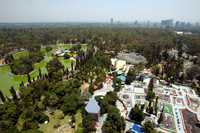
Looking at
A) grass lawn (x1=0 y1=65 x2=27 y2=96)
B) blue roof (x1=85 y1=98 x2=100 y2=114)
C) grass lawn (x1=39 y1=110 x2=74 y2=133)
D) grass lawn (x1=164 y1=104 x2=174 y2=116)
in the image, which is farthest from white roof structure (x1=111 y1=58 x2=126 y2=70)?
grass lawn (x1=0 y1=65 x2=27 y2=96)

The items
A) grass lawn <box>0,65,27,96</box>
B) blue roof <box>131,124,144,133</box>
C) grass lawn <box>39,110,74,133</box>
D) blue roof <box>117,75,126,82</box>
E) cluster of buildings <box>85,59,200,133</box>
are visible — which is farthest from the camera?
blue roof <box>117,75,126,82</box>

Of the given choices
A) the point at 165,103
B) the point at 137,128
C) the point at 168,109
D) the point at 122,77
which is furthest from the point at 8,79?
the point at 168,109

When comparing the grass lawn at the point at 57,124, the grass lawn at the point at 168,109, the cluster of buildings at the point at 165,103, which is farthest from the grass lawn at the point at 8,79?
the grass lawn at the point at 168,109

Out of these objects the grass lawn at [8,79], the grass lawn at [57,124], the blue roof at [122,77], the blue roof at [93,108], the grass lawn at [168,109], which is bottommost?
the grass lawn at [168,109]

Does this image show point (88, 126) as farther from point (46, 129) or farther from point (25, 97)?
point (25, 97)

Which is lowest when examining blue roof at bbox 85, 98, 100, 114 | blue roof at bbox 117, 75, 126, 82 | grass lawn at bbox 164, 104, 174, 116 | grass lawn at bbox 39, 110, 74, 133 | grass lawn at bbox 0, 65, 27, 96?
grass lawn at bbox 164, 104, 174, 116

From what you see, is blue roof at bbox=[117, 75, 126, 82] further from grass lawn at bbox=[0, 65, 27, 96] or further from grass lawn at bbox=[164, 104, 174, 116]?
grass lawn at bbox=[0, 65, 27, 96]

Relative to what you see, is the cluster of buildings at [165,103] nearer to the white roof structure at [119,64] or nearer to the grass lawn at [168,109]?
the grass lawn at [168,109]

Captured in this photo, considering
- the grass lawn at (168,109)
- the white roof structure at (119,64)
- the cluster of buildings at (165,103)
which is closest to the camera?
the cluster of buildings at (165,103)

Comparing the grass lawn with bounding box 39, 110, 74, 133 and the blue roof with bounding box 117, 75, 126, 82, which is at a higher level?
the blue roof with bounding box 117, 75, 126, 82
